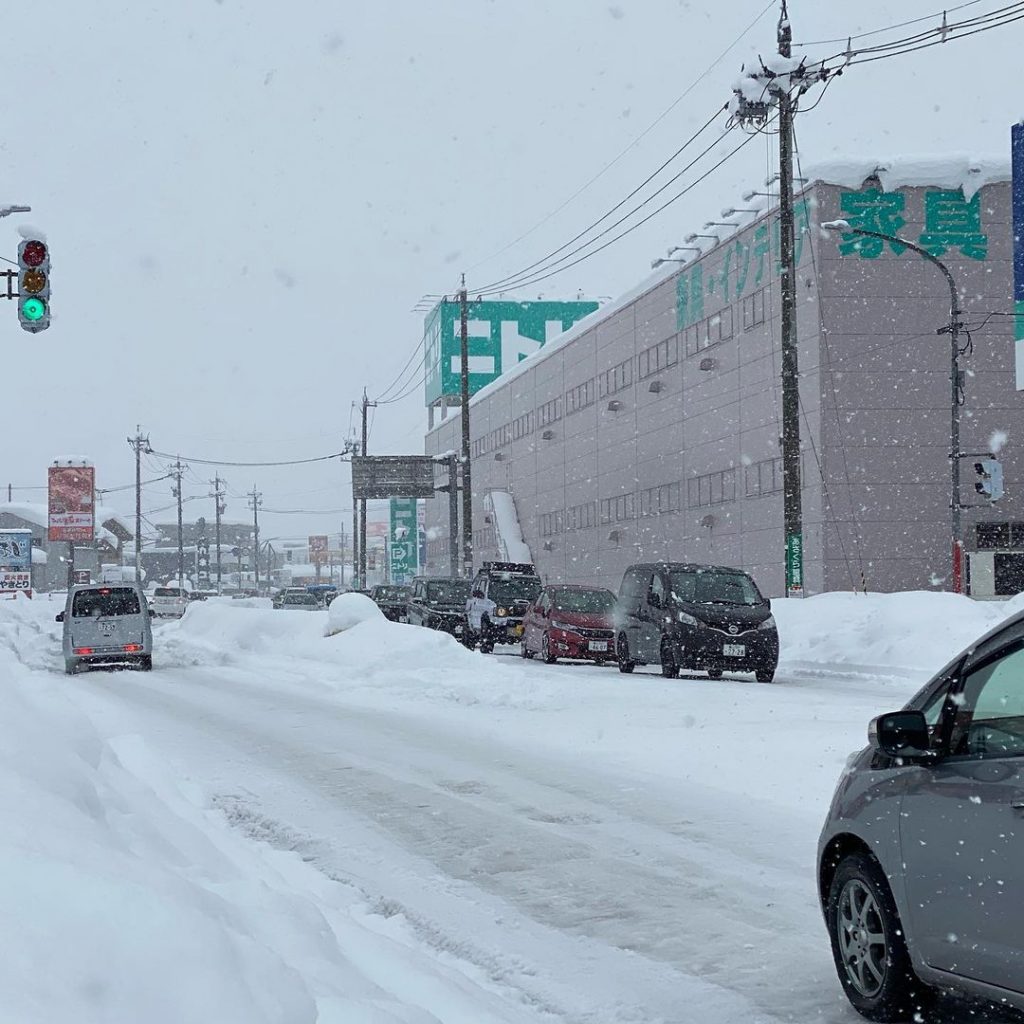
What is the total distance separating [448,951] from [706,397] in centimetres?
4513

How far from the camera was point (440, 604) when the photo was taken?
3838cm

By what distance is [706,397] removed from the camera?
165ft

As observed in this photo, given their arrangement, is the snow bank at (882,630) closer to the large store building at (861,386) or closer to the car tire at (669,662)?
the car tire at (669,662)

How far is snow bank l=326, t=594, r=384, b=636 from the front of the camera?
30.4 metres

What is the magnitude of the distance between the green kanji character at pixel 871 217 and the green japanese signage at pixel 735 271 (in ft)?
4.39

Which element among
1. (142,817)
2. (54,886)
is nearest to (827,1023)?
(54,886)

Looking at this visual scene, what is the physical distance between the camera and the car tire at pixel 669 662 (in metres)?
23.5

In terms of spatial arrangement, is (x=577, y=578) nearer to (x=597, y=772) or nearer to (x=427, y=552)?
(x=427, y=552)

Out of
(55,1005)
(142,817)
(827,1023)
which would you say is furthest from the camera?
(142,817)

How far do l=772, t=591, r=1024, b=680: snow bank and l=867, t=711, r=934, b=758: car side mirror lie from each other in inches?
702

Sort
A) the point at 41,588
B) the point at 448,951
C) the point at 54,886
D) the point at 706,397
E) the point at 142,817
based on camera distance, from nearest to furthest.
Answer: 1. the point at 54,886
2. the point at 448,951
3. the point at 142,817
4. the point at 706,397
5. the point at 41,588

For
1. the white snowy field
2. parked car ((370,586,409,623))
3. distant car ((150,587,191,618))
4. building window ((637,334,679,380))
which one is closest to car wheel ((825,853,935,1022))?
the white snowy field

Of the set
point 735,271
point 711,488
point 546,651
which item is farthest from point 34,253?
point 711,488

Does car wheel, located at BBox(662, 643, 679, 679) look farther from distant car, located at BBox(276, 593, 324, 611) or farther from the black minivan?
distant car, located at BBox(276, 593, 324, 611)
